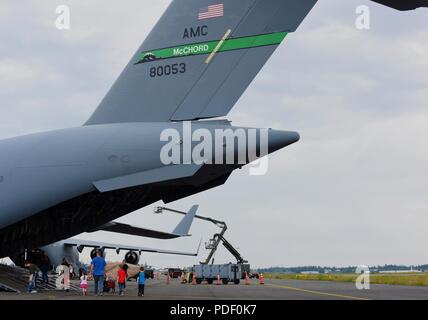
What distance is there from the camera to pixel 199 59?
35.0ft

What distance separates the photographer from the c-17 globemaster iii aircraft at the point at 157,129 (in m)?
10.1

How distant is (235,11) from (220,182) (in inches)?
121

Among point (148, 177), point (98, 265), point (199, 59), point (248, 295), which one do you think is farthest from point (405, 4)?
point (248, 295)

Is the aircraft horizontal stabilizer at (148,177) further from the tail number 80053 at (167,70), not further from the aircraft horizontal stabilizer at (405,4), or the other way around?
the aircraft horizontal stabilizer at (405,4)

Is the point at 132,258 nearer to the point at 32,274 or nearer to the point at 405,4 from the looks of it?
the point at 32,274

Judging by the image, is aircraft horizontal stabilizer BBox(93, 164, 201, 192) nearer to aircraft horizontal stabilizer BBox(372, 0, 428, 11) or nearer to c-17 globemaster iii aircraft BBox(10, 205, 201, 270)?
aircraft horizontal stabilizer BBox(372, 0, 428, 11)

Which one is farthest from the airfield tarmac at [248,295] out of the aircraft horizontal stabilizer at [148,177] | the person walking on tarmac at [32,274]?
the aircraft horizontal stabilizer at [148,177]

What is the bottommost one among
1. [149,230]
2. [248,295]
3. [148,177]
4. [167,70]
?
[248,295]

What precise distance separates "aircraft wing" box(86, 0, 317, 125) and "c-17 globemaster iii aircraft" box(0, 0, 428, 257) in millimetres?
18

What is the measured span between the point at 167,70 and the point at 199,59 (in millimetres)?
673

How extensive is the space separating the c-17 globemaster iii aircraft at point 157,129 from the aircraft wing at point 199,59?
2 cm

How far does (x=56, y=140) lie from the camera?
1095 centimetres
